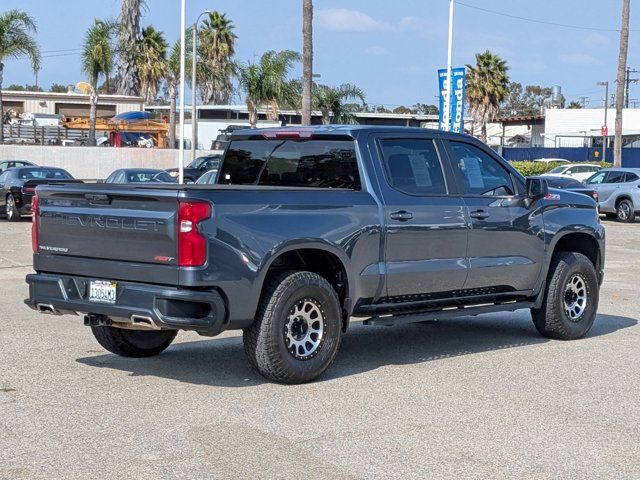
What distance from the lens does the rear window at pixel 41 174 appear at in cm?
2908

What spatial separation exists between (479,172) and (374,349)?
193 centimetres

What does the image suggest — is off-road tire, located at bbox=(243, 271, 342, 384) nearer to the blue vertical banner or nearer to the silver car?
the silver car

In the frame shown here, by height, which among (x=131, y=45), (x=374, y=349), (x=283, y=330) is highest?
(x=131, y=45)

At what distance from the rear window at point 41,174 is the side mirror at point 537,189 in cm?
2094

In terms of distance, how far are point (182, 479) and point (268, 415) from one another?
1565 millimetres

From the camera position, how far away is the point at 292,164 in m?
9.59

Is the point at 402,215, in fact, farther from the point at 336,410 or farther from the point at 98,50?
the point at 98,50

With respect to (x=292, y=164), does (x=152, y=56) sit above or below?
above

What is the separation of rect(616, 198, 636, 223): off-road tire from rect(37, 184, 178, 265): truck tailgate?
26.7 m

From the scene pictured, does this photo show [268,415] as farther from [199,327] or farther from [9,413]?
[9,413]

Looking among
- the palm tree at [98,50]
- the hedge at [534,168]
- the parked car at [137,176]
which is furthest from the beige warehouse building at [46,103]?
the parked car at [137,176]

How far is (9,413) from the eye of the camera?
7.21 m

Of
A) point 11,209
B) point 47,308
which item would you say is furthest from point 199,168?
point 47,308

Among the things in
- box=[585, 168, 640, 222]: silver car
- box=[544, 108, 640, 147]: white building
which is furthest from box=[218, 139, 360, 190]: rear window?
box=[544, 108, 640, 147]: white building
